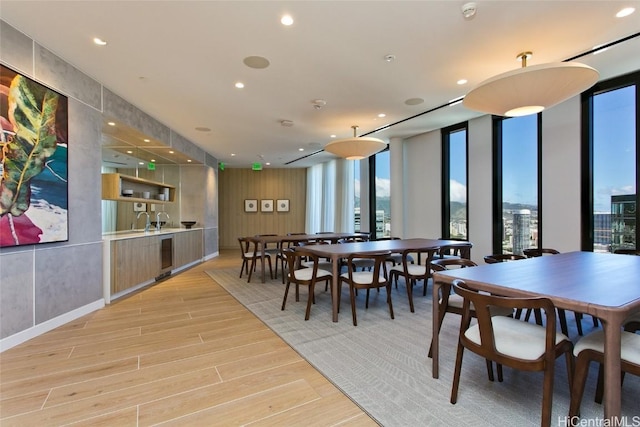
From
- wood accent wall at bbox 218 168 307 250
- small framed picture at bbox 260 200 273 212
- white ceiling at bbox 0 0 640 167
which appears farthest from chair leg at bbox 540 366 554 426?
A: small framed picture at bbox 260 200 273 212

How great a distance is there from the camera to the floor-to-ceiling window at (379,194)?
26.7 ft

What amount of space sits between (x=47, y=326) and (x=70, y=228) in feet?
3.54

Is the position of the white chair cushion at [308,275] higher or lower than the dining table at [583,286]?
lower

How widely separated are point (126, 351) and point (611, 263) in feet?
14.5

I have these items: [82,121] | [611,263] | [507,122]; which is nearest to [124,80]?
[82,121]

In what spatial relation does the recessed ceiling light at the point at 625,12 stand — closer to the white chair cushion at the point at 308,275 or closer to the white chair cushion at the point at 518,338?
the white chair cushion at the point at 518,338

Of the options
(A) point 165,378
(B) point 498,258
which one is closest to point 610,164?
(B) point 498,258

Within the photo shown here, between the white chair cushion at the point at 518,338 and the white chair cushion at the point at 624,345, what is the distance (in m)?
0.09

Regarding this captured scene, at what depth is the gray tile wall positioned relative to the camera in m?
2.80

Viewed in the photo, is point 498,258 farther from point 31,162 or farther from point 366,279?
point 31,162

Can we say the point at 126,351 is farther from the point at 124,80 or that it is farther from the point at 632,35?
the point at 632,35

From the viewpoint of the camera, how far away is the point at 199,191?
8062mm

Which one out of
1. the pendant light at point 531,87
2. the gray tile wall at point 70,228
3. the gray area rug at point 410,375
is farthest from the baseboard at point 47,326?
the pendant light at point 531,87

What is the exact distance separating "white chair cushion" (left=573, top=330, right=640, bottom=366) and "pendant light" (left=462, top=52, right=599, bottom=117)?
6.28 ft
